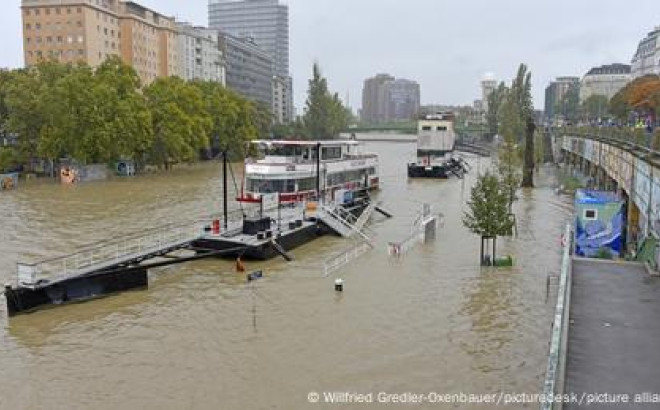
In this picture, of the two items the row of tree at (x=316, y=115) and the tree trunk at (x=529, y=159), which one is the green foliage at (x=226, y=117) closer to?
the row of tree at (x=316, y=115)

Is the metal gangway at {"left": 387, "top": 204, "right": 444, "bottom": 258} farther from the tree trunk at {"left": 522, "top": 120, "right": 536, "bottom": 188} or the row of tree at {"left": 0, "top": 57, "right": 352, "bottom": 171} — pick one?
the row of tree at {"left": 0, "top": 57, "right": 352, "bottom": 171}

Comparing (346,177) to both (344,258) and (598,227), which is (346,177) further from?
(598,227)

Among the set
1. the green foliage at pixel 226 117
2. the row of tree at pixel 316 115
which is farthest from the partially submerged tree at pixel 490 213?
the row of tree at pixel 316 115

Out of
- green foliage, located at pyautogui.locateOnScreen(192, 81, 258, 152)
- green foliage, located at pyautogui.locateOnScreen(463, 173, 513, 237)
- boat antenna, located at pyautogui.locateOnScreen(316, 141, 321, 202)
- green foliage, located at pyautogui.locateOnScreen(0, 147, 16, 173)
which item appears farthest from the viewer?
green foliage, located at pyautogui.locateOnScreen(192, 81, 258, 152)

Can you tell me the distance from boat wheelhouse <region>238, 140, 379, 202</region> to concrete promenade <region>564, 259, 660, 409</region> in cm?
2602

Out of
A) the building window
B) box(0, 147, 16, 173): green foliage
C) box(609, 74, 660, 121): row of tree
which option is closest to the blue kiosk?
the building window

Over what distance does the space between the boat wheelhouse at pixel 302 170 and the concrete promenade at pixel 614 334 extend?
26.0 metres

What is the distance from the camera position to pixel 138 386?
17.7m

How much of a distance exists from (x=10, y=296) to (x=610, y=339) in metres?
19.4

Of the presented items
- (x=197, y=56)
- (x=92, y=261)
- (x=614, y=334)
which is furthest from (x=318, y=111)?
(x=614, y=334)

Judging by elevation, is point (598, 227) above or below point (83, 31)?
below

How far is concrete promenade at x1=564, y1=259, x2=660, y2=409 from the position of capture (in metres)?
12.1

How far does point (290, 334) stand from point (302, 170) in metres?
25.0

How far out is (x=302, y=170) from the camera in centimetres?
4578
